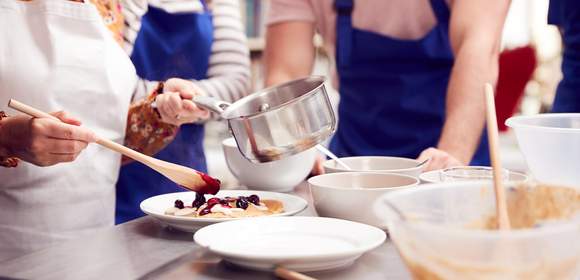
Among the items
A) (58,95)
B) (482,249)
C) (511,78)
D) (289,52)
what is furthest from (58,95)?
(511,78)

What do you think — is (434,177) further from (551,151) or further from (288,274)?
(288,274)

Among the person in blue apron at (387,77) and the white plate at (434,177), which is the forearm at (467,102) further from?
the white plate at (434,177)

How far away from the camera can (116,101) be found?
1.40m

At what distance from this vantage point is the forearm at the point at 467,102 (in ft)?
4.92

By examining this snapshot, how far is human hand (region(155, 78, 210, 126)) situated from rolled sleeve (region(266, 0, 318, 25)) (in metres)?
0.71

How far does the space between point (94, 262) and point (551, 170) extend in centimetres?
68

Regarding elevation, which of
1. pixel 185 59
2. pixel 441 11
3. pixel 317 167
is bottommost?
pixel 317 167

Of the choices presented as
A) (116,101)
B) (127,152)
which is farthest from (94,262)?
(116,101)

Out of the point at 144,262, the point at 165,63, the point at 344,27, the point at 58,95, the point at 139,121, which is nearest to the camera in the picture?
the point at 144,262

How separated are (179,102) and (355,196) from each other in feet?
1.61

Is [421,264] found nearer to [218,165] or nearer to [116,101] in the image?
[116,101]

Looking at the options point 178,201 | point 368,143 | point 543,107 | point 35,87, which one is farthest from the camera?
point 543,107

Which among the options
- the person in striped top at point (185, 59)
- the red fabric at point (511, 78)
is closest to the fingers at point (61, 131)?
Answer: the person in striped top at point (185, 59)

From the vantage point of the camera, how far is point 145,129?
1484mm
